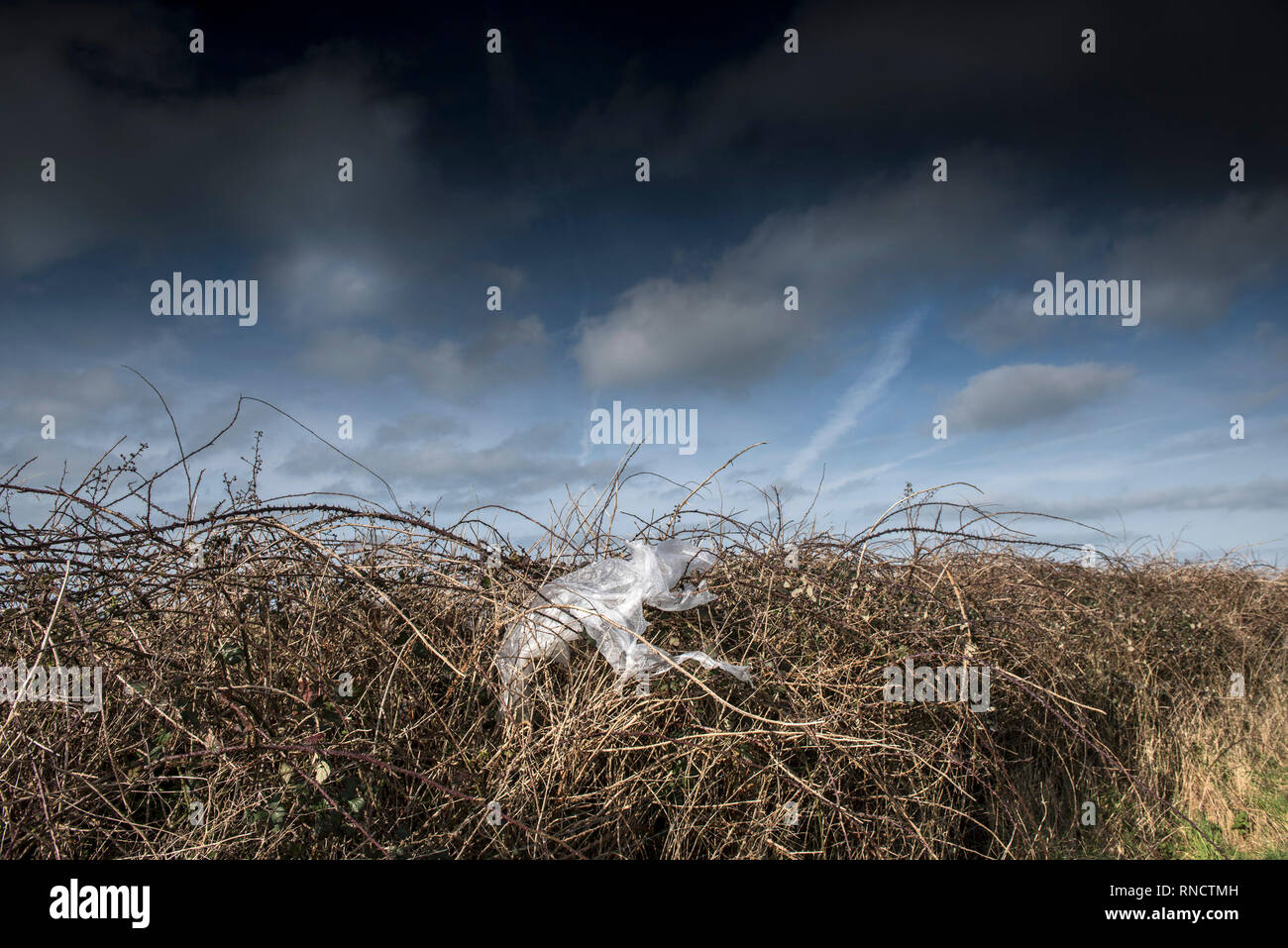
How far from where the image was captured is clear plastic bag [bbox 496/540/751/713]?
2.89 metres

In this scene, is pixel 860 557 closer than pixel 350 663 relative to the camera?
No

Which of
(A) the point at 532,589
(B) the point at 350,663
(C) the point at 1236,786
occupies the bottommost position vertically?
(C) the point at 1236,786

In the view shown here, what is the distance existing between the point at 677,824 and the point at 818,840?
58 centimetres

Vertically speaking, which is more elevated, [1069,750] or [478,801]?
[478,801]

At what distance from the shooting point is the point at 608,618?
292cm

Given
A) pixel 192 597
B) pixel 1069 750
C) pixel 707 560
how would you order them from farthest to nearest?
pixel 1069 750, pixel 707 560, pixel 192 597

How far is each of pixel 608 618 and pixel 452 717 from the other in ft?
2.40

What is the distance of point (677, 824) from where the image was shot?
2729mm

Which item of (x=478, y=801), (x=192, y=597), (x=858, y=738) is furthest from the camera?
(x=192, y=597)

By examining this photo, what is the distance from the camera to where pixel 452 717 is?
2.85 metres

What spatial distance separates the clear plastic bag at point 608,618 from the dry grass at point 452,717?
0.09m

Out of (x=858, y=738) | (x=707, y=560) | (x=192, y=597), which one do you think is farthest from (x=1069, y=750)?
(x=192, y=597)

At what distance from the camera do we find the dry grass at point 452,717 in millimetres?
2537
